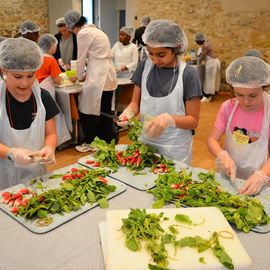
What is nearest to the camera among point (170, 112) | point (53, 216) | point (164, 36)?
point (53, 216)

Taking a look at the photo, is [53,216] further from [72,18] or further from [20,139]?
[72,18]

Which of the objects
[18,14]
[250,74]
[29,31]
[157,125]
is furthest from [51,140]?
[18,14]

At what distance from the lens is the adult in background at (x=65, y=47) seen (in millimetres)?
4438

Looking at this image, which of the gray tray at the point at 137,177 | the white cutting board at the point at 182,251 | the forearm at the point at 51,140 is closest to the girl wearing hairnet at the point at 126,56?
the forearm at the point at 51,140

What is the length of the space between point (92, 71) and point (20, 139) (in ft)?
6.57

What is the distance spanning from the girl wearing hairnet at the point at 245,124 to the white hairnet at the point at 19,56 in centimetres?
97

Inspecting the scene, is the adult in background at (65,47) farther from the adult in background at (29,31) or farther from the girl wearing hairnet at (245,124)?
the girl wearing hairnet at (245,124)

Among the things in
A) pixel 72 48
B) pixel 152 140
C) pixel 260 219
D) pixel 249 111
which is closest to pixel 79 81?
pixel 72 48

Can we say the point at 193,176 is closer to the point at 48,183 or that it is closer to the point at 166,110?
the point at 166,110

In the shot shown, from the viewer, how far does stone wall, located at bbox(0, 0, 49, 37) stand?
6973 millimetres

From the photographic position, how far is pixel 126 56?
4.67 metres

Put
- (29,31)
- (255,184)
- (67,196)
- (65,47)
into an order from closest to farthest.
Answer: (67,196) < (255,184) < (29,31) < (65,47)

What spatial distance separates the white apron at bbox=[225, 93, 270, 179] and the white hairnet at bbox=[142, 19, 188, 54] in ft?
1.55

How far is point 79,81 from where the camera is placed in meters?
3.79
